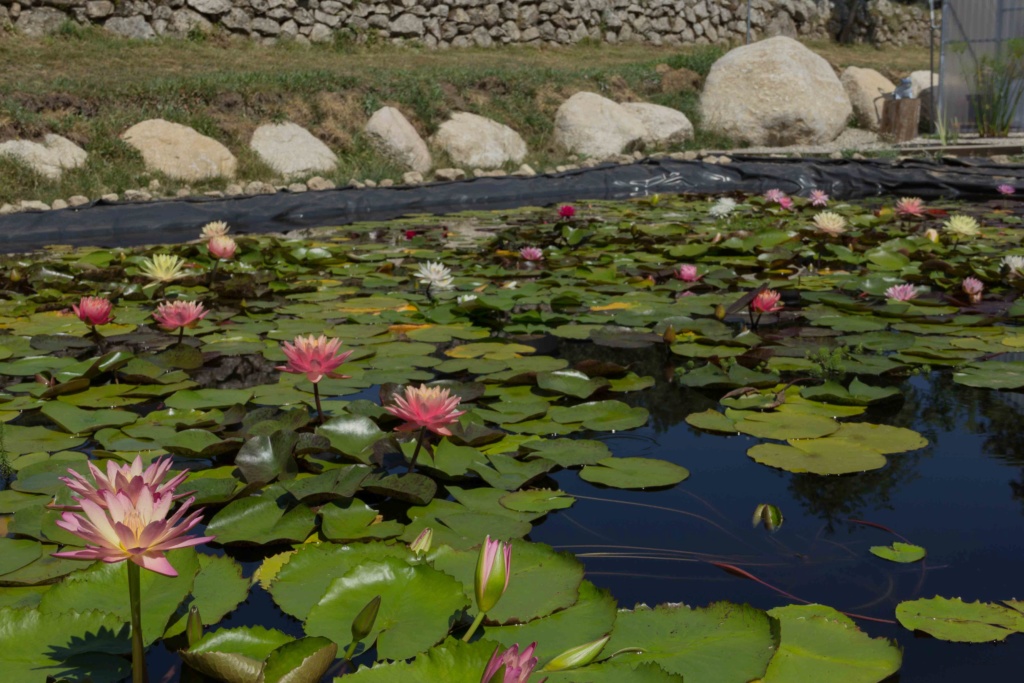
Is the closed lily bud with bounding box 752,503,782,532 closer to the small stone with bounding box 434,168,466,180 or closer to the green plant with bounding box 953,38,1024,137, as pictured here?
the small stone with bounding box 434,168,466,180

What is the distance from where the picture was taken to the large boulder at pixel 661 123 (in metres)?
9.75

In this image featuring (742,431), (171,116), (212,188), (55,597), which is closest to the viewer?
(55,597)

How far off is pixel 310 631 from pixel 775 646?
489 mm

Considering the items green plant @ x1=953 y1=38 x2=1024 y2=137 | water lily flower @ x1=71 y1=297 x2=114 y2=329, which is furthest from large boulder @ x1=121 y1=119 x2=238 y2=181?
green plant @ x1=953 y1=38 x2=1024 y2=137

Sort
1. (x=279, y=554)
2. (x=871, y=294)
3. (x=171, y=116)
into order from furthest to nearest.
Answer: (x=171, y=116) → (x=871, y=294) → (x=279, y=554)

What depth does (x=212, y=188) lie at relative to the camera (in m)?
6.50

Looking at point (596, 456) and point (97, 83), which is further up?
point (97, 83)

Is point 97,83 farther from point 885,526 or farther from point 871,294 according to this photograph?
point 885,526

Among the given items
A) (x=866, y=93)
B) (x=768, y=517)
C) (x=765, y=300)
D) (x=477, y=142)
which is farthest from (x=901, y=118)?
(x=768, y=517)

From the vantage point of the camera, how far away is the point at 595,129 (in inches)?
358

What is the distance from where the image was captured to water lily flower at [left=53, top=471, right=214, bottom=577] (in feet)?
2.26

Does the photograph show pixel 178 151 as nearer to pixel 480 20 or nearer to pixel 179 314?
pixel 179 314

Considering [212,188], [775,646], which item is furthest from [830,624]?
[212,188]

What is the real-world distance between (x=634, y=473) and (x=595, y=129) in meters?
7.98
